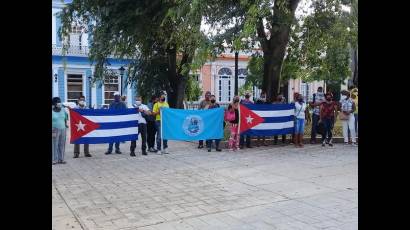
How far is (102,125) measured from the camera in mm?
12078

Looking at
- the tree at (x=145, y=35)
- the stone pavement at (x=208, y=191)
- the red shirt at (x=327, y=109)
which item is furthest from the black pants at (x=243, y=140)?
the tree at (x=145, y=35)

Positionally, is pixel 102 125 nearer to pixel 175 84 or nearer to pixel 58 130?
pixel 58 130

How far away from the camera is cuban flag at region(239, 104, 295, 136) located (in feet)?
44.3

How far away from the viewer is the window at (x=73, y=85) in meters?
41.4

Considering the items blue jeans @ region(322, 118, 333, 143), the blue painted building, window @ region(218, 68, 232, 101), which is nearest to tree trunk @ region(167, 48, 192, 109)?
blue jeans @ region(322, 118, 333, 143)

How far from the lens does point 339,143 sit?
48.2 feet

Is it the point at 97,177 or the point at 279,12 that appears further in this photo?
the point at 279,12

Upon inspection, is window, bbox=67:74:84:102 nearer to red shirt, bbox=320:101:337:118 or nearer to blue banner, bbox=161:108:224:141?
blue banner, bbox=161:108:224:141

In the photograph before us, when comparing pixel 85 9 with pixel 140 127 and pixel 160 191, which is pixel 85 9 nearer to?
pixel 140 127

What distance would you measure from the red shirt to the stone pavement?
5.98 feet

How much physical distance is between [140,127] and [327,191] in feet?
21.8

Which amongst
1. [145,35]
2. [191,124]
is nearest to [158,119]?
[191,124]

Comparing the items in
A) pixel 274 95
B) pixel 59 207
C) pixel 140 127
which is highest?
pixel 274 95
